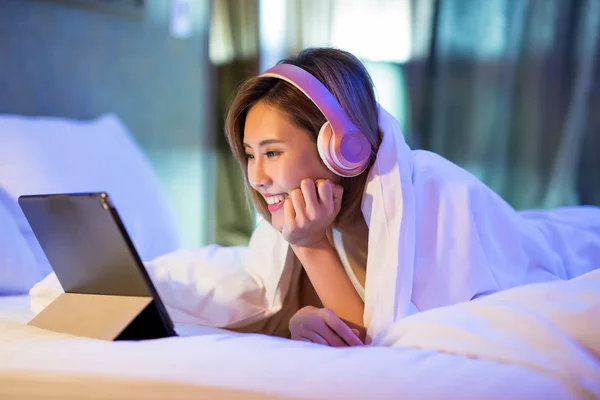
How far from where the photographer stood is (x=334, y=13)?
2326 mm

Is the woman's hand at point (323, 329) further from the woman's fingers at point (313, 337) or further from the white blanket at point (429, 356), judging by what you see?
the white blanket at point (429, 356)

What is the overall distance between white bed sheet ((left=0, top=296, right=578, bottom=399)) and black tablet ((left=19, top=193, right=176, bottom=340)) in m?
0.07

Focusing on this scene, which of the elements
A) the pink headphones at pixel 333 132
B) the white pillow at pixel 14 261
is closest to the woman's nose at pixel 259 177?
the pink headphones at pixel 333 132

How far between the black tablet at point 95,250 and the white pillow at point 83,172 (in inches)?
22.9

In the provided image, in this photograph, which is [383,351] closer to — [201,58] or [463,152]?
[463,152]

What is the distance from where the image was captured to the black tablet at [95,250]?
0.80 meters

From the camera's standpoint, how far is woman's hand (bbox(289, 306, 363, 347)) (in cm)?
103

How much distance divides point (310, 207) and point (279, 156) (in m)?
0.11

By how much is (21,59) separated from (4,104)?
0.15 m

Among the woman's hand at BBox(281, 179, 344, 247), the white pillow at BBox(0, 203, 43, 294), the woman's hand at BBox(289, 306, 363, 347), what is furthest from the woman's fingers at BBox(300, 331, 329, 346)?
the white pillow at BBox(0, 203, 43, 294)

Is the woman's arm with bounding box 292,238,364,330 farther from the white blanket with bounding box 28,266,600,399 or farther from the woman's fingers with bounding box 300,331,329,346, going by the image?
the white blanket with bounding box 28,266,600,399

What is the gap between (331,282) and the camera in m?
1.19

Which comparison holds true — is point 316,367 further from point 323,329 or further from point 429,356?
point 323,329

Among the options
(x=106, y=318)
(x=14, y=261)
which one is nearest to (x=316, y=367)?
(x=106, y=318)
